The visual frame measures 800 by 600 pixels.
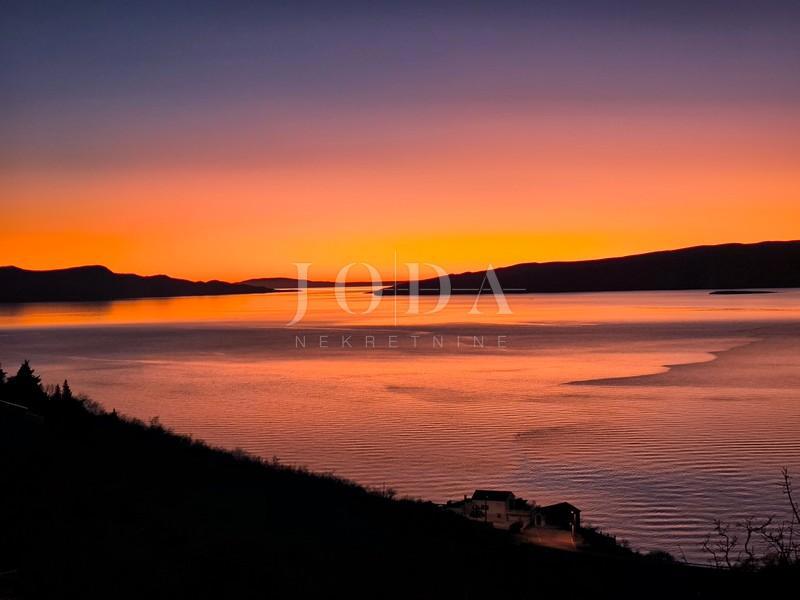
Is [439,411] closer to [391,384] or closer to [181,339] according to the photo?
[391,384]

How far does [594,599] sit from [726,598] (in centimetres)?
101

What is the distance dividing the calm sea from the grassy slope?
12.3 feet

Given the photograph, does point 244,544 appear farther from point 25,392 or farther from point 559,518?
point 25,392

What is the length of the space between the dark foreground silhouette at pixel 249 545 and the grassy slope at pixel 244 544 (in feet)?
0.06

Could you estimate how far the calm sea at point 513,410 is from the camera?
14312 millimetres

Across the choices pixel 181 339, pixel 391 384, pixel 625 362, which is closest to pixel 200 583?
pixel 391 384

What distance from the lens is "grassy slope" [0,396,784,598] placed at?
20.9 ft

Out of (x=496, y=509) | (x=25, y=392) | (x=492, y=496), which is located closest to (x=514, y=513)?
(x=496, y=509)

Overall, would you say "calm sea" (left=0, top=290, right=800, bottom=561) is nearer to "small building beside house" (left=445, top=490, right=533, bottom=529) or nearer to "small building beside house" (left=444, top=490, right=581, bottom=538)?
"small building beside house" (left=444, top=490, right=581, bottom=538)

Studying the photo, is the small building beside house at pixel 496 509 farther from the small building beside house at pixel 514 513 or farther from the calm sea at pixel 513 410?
the calm sea at pixel 513 410

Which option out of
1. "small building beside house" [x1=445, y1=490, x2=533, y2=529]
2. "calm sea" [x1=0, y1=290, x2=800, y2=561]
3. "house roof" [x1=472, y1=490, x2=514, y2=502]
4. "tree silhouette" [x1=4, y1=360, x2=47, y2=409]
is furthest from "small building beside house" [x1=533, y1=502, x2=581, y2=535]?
"tree silhouette" [x1=4, y1=360, x2=47, y2=409]

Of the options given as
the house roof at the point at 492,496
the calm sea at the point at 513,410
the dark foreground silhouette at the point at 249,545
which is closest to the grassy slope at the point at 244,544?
the dark foreground silhouette at the point at 249,545

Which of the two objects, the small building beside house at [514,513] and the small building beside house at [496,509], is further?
the small building beside house at [496,509]

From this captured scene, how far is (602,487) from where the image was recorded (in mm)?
14352
